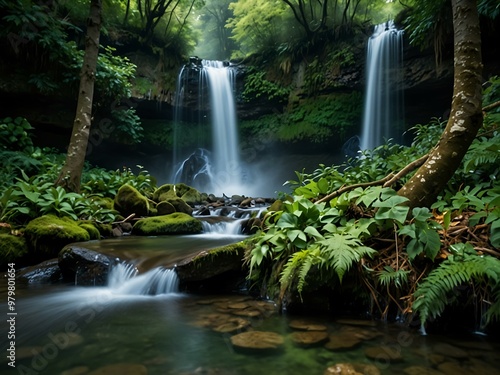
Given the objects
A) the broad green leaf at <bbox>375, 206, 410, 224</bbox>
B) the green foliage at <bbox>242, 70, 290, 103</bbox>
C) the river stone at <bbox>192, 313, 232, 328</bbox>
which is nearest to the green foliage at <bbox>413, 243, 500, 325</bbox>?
the broad green leaf at <bbox>375, 206, 410, 224</bbox>

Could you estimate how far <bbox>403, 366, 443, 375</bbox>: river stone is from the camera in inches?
73.0

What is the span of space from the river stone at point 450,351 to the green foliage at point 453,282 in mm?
177

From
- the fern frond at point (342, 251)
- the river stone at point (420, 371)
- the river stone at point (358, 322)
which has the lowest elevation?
the river stone at point (358, 322)

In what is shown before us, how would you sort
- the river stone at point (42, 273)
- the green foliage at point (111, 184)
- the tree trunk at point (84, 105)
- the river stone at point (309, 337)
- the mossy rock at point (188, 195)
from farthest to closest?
the mossy rock at point (188, 195) < the green foliage at point (111, 184) < the tree trunk at point (84, 105) < the river stone at point (42, 273) < the river stone at point (309, 337)

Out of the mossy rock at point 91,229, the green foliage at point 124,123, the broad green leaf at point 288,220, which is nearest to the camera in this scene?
the broad green leaf at point 288,220

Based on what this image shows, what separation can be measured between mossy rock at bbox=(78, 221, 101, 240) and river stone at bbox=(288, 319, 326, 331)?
4341 mm

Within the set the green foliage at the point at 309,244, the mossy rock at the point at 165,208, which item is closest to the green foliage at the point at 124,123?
the mossy rock at the point at 165,208

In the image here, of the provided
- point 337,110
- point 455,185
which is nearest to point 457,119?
point 455,185

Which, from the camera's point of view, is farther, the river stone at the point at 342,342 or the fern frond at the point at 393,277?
the fern frond at the point at 393,277

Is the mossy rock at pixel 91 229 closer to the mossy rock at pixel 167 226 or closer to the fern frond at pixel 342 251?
the mossy rock at pixel 167 226

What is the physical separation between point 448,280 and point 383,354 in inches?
29.7

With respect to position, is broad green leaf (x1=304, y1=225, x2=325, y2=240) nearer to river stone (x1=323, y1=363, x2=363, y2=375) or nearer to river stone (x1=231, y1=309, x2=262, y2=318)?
river stone (x1=231, y1=309, x2=262, y2=318)

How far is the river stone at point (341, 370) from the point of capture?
1851 mm

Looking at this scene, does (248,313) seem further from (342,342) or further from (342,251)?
(342,251)
